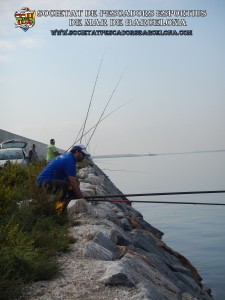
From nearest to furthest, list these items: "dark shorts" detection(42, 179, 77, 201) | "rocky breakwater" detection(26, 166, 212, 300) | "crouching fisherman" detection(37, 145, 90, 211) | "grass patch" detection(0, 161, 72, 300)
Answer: "rocky breakwater" detection(26, 166, 212, 300)
"grass patch" detection(0, 161, 72, 300)
"crouching fisherman" detection(37, 145, 90, 211)
"dark shorts" detection(42, 179, 77, 201)

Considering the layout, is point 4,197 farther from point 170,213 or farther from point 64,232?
Result: point 170,213

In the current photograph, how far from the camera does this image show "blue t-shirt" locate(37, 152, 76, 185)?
678 centimetres

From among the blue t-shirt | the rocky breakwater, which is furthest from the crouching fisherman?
the rocky breakwater

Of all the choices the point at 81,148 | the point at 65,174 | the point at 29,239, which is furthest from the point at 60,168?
the point at 29,239

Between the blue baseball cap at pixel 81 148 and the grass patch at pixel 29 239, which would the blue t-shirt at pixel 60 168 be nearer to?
the blue baseball cap at pixel 81 148

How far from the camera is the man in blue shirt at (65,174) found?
6772 millimetres

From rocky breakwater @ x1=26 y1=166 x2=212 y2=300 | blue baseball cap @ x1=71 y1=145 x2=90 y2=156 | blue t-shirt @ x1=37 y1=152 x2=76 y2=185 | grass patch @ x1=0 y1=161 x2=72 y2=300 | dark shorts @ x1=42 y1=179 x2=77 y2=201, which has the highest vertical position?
blue baseball cap @ x1=71 y1=145 x2=90 y2=156

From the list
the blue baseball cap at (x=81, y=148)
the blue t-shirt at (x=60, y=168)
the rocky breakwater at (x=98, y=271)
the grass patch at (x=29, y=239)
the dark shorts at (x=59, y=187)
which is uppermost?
the blue baseball cap at (x=81, y=148)

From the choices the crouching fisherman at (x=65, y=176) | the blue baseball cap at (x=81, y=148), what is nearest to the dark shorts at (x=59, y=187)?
the crouching fisherman at (x=65, y=176)

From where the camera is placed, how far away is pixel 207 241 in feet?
51.5

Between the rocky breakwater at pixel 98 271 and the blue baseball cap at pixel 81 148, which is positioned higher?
the blue baseball cap at pixel 81 148

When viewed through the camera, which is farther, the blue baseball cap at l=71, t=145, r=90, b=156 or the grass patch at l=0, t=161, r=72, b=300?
the blue baseball cap at l=71, t=145, r=90, b=156

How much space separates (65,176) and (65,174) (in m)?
0.06

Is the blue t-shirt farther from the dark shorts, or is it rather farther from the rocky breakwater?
the rocky breakwater
